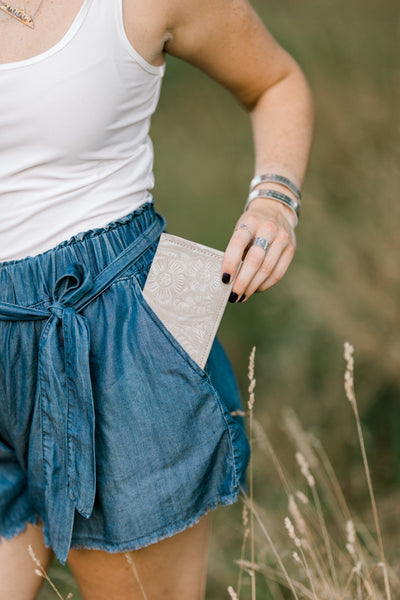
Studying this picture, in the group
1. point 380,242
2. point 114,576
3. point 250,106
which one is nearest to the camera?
point 114,576

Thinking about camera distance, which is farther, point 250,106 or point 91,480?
point 250,106

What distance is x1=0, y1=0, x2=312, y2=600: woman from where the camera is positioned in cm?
108

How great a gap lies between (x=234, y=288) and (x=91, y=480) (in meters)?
0.41

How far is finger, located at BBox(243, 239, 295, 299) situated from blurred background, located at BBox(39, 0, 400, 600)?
6.02ft

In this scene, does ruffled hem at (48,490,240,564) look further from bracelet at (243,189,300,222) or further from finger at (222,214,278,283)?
bracelet at (243,189,300,222)

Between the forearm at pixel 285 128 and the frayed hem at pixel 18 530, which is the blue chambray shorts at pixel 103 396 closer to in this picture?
the frayed hem at pixel 18 530

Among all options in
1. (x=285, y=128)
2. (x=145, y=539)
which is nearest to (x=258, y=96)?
(x=285, y=128)

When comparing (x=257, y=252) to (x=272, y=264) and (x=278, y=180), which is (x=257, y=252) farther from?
(x=278, y=180)

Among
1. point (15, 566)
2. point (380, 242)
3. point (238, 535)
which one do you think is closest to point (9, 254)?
point (15, 566)

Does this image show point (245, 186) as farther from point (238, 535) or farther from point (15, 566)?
point (15, 566)

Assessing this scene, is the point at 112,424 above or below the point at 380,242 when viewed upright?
below

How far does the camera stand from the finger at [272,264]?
1165 millimetres

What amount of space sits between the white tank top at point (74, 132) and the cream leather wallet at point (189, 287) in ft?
0.46

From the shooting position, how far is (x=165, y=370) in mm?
1174
